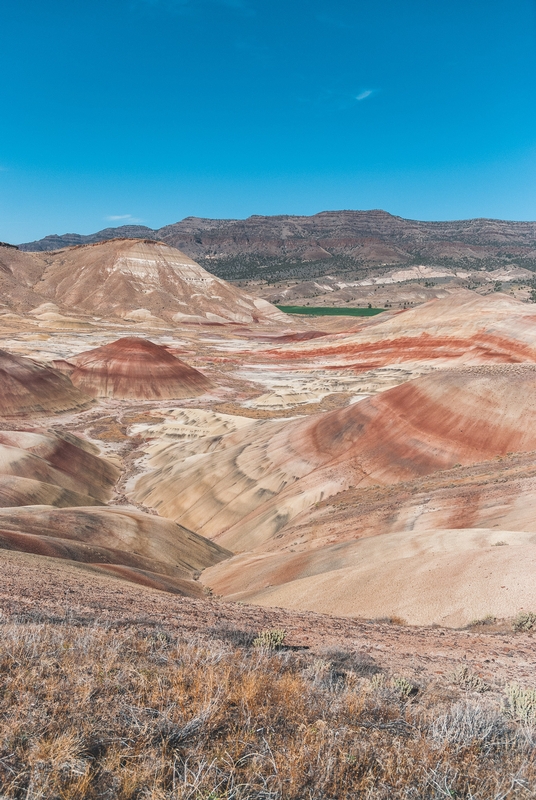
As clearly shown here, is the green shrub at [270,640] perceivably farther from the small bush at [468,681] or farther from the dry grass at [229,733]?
the small bush at [468,681]

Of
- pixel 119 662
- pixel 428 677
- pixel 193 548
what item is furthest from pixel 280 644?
pixel 193 548

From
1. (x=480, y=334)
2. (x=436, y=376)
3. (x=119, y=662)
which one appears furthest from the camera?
(x=480, y=334)

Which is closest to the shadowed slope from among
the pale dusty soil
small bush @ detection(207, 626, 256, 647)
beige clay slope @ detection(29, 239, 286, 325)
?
the pale dusty soil

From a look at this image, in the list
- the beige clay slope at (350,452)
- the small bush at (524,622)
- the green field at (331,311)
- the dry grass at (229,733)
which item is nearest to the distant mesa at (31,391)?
the beige clay slope at (350,452)

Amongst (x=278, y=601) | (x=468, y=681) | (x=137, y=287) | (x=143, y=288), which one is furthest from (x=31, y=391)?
(x=143, y=288)

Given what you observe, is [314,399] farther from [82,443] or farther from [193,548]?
[193,548]

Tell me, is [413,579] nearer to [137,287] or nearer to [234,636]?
[234,636]

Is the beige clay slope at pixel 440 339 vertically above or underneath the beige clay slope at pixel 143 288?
underneath
